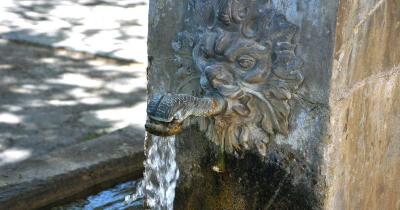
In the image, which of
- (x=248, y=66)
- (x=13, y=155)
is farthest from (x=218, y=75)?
(x=13, y=155)

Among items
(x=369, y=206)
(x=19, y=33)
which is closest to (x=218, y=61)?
(x=369, y=206)

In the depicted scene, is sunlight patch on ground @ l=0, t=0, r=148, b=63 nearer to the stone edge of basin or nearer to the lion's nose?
the stone edge of basin

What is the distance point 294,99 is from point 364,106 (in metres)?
0.25

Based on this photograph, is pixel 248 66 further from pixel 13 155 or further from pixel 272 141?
pixel 13 155

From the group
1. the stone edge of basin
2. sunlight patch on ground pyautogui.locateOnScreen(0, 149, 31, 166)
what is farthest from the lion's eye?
sunlight patch on ground pyautogui.locateOnScreen(0, 149, 31, 166)

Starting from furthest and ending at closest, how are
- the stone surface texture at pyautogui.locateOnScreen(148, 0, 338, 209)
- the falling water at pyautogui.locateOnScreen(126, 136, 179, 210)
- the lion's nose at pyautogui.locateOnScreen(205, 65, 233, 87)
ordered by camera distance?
the falling water at pyautogui.locateOnScreen(126, 136, 179, 210) < the lion's nose at pyautogui.locateOnScreen(205, 65, 233, 87) < the stone surface texture at pyautogui.locateOnScreen(148, 0, 338, 209)

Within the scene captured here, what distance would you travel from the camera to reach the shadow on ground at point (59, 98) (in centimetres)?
386

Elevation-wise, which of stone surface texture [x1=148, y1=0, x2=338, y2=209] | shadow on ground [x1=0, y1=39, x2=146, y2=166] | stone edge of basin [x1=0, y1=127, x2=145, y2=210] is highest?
stone surface texture [x1=148, y1=0, x2=338, y2=209]

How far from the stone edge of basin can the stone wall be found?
1523mm

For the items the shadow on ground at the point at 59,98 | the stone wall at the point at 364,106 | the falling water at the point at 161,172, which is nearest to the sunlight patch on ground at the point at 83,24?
the shadow on ground at the point at 59,98

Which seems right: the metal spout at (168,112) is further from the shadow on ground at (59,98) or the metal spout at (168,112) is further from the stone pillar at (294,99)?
the shadow on ground at (59,98)

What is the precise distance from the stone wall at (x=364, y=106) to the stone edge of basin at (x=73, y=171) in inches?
59.9

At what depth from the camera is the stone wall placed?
6.29ft

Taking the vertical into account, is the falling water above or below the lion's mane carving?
below
